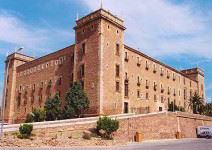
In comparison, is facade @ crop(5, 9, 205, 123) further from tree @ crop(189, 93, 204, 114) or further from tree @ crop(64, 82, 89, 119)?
tree @ crop(189, 93, 204, 114)

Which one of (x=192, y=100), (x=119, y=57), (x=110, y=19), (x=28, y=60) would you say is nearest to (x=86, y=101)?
(x=119, y=57)

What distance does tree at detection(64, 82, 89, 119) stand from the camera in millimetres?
41875

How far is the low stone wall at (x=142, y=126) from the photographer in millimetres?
28047


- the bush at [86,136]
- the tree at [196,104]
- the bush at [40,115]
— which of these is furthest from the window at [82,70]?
the tree at [196,104]

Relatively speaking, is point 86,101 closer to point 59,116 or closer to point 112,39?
point 59,116

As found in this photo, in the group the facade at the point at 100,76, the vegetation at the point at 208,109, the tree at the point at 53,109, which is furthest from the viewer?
the vegetation at the point at 208,109

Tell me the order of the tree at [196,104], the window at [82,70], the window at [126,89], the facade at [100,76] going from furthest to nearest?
the tree at [196,104] < the window at [126,89] < the window at [82,70] < the facade at [100,76]

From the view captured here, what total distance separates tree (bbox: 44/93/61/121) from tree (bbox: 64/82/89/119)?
300 centimetres

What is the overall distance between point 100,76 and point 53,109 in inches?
339

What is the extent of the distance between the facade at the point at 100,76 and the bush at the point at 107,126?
967 cm

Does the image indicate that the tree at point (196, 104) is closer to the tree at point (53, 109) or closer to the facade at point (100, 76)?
the facade at point (100, 76)

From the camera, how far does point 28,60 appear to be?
6544cm

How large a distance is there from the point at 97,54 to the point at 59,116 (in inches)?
383

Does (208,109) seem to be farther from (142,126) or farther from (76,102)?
(76,102)
